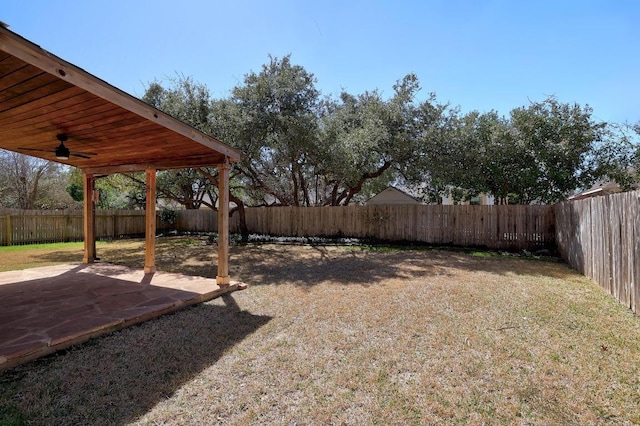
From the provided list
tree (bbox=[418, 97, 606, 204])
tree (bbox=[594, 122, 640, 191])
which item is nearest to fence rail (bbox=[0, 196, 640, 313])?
tree (bbox=[418, 97, 606, 204])

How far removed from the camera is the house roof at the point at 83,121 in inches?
102

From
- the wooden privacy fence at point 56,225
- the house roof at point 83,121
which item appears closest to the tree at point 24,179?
the wooden privacy fence at point 56,225

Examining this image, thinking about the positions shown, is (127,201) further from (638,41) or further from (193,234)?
(638,41)

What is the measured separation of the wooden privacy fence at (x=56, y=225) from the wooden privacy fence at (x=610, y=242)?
1636cm

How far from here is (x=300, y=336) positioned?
3320 mm

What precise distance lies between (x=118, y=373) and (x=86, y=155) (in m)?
4.35

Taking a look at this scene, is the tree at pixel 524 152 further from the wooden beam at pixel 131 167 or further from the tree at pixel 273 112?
the wooden beam at pixel 131 167

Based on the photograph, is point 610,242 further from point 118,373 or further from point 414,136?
point 414,136

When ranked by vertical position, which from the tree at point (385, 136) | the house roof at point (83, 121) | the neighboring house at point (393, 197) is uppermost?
the tree at point (385, 136)

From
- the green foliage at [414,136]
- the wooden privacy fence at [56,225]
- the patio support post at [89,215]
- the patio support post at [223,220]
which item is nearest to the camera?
the patio support post at [223,220]

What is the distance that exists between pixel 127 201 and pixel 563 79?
83.5 feet

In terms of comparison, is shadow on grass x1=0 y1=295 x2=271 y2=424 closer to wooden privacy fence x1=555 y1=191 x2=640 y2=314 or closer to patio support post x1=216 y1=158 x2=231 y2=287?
patio support post x1=216 y1=158 x2=231 y2=287

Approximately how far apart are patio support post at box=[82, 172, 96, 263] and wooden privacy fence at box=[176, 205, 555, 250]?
706 cm

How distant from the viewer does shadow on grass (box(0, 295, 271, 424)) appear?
6.79 feet
